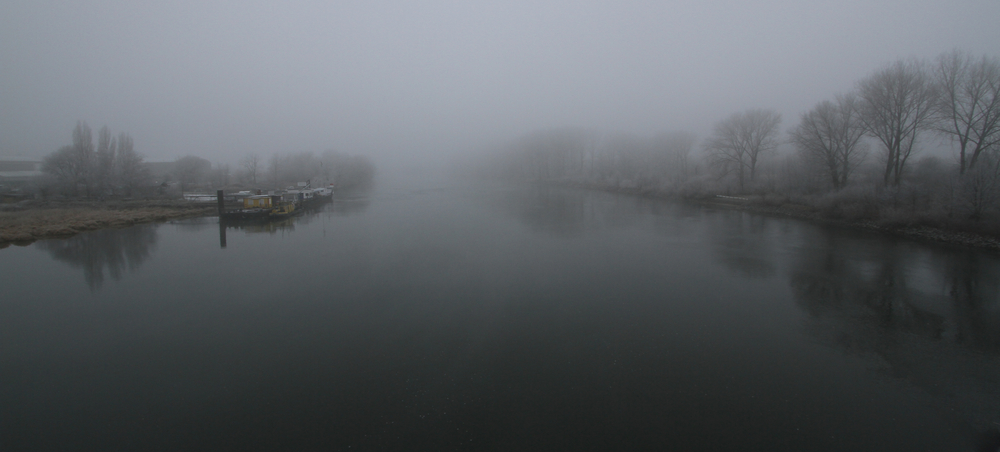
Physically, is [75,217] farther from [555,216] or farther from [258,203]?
[555,216]

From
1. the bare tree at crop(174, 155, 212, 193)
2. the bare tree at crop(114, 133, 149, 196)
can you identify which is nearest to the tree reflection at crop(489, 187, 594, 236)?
the bare tree at crop(114, 133, 149, 196)

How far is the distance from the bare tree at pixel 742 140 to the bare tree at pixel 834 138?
6.36 m

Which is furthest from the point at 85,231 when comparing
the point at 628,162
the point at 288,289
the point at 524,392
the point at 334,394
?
the point at 628,162

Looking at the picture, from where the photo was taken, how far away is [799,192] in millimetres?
23422

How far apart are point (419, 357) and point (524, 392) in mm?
1781

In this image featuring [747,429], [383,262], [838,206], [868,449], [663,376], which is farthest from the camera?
[838,206]

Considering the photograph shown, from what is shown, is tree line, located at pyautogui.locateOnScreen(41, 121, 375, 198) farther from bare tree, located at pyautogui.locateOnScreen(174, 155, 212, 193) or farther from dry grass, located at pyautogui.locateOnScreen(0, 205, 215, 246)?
dry grass, located at pyautogui.locateOnScreen(0, 205, 215, 246)

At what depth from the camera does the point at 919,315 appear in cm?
759

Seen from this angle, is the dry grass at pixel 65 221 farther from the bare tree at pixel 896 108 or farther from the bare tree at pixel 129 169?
the bare tree at pixel 896 108

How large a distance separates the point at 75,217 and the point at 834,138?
39.2 meters

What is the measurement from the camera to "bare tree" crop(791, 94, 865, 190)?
2233 centimetres

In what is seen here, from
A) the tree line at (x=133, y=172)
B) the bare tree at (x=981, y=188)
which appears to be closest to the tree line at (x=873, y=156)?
the bare tree at (x=981, y=188)

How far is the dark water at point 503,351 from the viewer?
4.46 m

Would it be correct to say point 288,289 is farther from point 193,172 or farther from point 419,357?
point 193,172
